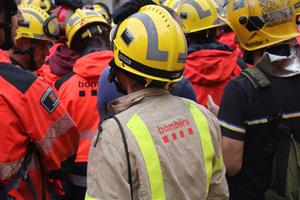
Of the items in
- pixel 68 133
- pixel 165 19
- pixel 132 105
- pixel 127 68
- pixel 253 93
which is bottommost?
pixel 68 133

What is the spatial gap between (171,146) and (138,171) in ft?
0.67

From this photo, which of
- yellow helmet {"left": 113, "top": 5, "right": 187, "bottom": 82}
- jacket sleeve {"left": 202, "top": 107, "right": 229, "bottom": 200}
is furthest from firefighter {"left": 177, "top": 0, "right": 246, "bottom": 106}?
yellow helmet {"left": 113, "top": 5, "right": 187, "bottom": 82}

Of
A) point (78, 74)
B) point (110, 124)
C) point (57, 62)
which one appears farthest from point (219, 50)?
point (110, 124)

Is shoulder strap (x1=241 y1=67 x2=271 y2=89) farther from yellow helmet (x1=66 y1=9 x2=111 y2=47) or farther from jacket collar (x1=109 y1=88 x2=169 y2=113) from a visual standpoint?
yellow helmet (x1=66 y1=9 x2=111 y2=47)

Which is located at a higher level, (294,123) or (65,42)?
(294,123)

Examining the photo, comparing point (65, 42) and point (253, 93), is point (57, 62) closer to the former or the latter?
point (65, 42)

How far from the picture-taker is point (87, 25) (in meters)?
4.45

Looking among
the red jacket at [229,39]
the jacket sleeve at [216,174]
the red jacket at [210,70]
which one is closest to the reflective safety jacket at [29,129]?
the jacket sleeve at [216,174]

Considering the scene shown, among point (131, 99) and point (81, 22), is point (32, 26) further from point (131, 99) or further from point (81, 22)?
point (131, 99)

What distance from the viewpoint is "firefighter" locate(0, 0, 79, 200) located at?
8.23ft

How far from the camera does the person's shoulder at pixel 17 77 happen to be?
8.32 feet

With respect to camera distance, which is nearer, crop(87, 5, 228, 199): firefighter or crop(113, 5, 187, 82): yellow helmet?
crop(87, 5, 228, 199): firefighter

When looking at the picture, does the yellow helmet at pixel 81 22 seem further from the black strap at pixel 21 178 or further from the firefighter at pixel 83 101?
the black strap at pixel 21 178

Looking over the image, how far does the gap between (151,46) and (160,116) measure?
33cm
